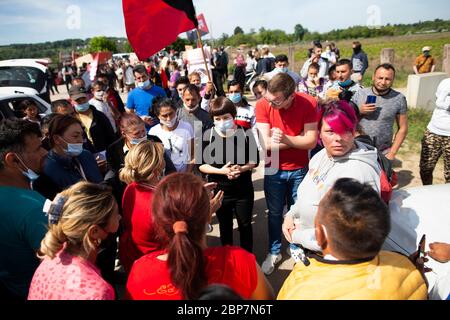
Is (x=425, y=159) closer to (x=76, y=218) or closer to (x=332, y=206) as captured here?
(x=332, y=206)

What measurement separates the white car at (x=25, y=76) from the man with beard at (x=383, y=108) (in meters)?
8.38

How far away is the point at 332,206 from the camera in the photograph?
49.9 inches

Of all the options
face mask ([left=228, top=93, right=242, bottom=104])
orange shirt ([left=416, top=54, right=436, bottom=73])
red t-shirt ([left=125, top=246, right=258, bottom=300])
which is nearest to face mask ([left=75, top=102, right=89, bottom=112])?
face mask ([left=228, top=93, right=242, bottom=104])

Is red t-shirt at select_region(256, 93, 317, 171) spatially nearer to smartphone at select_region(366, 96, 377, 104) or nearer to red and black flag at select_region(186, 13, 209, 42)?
smartphone at select_region(366, 96, 377, 104)

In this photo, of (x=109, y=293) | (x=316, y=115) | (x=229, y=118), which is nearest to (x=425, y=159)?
(x=316, y=115)

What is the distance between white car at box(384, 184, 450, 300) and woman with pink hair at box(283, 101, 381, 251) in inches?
15.1

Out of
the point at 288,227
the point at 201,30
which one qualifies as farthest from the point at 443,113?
the point at 201,30

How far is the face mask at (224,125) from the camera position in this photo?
277 centimetres

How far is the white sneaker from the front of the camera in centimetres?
317

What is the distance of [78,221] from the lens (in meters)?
1.44

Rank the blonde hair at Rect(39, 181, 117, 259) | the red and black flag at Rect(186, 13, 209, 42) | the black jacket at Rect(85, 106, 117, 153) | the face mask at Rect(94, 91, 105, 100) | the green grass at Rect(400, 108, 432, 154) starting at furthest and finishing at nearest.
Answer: the red and black flag at Rect(186, 13, 209, 42) → the green grass at Rect(400, 108, 432, 154) → the face mask at Rect(94, 91, 105, 100) → the black jacket at Rect(85, 106, 117, 153) → the blonde hair at Rect(39, 181, 117, 259)

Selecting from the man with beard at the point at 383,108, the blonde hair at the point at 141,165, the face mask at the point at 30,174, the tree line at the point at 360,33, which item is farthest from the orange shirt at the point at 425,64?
the tree line at the point at 360,33

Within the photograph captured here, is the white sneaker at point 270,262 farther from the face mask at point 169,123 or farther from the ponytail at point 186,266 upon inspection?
the ponytail at point 186,266

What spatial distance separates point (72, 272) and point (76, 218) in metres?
0.24
